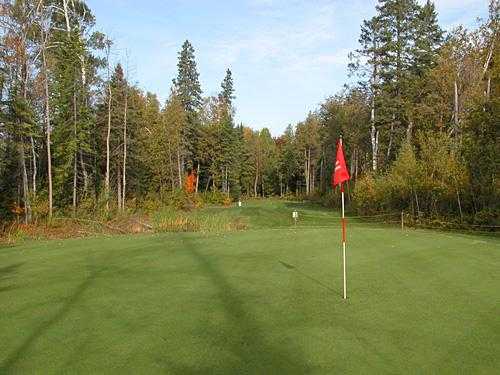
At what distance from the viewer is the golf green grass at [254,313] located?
485 centimetres

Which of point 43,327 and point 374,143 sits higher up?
point 374,143

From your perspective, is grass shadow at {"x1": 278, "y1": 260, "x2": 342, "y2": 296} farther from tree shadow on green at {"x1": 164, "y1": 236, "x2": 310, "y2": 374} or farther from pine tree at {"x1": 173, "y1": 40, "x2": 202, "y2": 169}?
pine tree at {"x1": 173, "y1": 40, "x2": 202, "y2": 169}

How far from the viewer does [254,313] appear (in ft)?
21.5

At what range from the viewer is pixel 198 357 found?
16.2 ft

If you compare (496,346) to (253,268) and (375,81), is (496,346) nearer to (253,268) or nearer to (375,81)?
(253,268)

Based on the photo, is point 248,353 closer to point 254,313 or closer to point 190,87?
point 254,313

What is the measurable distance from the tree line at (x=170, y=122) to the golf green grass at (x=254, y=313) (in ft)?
39.3

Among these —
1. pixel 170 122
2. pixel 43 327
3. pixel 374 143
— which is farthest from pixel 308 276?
pixel 170 122

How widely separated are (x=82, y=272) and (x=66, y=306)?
9.48ft

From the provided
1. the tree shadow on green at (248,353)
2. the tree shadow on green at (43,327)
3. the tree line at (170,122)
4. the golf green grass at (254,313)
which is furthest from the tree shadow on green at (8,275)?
the tree line at (170,122)

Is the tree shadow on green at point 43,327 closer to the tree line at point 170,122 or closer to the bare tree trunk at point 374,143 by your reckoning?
the tree line at point 170,122

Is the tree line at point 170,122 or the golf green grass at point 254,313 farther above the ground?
the tree line at point 170,122

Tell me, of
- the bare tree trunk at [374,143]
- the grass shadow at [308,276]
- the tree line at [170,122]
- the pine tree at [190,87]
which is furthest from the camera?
the pine tree at [190,87]

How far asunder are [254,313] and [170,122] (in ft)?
135
